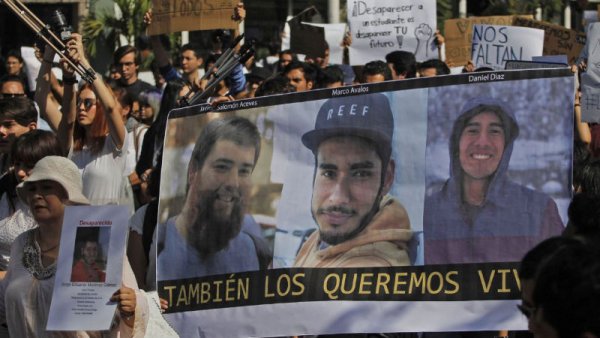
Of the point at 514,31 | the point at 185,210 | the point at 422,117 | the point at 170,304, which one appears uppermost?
the point at 514,31

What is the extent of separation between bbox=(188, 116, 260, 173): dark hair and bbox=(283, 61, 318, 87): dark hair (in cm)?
452

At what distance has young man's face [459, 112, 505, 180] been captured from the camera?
523 centimetres

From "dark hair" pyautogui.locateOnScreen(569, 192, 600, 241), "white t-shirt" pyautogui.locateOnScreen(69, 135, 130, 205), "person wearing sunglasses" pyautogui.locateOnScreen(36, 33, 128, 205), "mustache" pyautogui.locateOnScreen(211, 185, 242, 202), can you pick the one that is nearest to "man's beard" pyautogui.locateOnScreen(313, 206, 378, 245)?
"mustache" pyautogui.locateOnScreen(211, 185, 242, 202)

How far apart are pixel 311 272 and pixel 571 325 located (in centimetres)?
305

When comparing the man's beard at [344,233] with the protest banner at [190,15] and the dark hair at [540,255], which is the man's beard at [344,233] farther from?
the protest banner at [190,15]

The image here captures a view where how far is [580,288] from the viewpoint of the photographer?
97.9 inches

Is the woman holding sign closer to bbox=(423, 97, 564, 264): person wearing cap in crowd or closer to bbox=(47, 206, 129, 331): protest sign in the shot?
bbox=(47, 206, 129, 331): protest sign

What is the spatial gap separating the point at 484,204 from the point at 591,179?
521mm

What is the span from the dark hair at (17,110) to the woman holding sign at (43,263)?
2.21m

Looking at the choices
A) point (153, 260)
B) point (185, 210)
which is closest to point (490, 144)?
point (185, 210)

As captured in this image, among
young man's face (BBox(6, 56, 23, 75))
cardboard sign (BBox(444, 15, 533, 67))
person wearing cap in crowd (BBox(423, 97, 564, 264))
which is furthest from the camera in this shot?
young man's face (BBox(6, 56, 23, 75))

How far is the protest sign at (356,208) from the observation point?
204 inches

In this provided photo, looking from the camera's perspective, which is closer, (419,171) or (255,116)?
(419,171)

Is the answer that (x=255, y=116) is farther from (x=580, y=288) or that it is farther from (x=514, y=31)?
(x=514, y=31)
